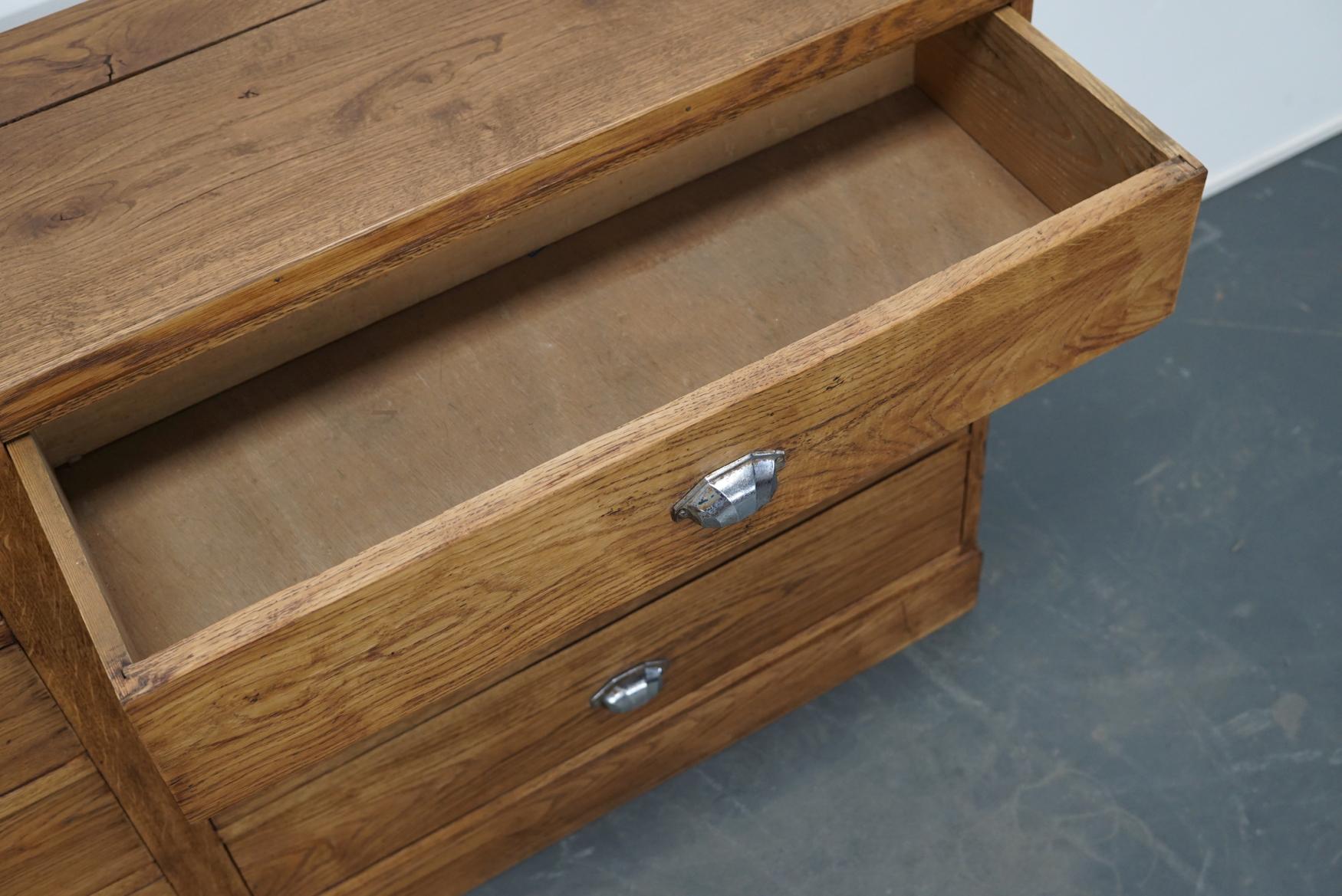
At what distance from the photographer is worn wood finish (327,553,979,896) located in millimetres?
1239

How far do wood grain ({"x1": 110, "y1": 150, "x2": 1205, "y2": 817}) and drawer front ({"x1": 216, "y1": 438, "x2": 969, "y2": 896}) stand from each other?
0.80 ft

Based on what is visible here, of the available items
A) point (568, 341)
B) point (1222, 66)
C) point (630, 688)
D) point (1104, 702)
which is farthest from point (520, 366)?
point (1222, 66)

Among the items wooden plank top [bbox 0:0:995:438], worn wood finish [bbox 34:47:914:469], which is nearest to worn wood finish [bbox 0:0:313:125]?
wooden plank top [bbox 0:0:995:438]

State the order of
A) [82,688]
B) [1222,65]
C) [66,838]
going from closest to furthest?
[82,688] → [66,838] → [1222,65]

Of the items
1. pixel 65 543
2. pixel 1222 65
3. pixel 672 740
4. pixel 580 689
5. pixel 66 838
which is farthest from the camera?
pixel 1222 65

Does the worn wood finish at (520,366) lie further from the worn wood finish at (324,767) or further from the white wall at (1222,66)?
the white wall at (1222,66)

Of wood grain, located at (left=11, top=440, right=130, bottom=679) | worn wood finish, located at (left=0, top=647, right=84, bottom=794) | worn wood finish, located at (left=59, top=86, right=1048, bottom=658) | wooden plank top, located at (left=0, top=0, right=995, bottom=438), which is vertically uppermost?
wooden plank top, located at (left=0, top=0, right=995, bottom=438)

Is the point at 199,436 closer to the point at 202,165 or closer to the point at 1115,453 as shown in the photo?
the point at 202,165

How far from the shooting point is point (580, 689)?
1.19m

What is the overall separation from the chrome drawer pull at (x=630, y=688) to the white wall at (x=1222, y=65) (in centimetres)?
73

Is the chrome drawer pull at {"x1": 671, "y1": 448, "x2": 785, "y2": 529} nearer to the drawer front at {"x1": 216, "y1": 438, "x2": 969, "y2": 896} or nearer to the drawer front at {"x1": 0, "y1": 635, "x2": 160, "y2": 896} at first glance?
the drawer front at {"x1": 216, "y1": 438, "x2": 969, "y2": 896}

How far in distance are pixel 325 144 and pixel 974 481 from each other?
2.13 feet

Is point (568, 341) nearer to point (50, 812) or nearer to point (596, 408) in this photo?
point (596, 408)

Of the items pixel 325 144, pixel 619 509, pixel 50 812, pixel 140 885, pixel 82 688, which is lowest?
pixel 140 885
